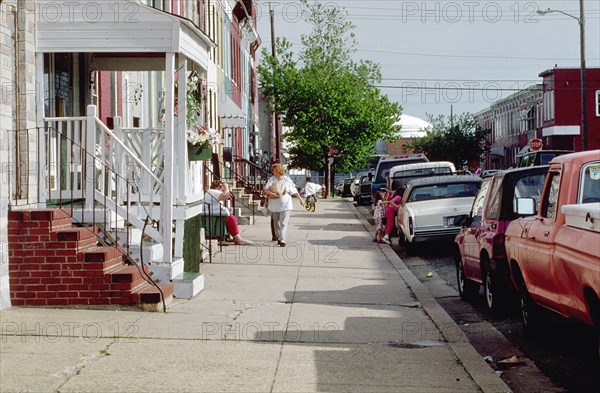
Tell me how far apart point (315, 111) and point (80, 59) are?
39527mm

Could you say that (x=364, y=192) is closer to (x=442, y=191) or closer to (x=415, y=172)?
(x=415, y=172)

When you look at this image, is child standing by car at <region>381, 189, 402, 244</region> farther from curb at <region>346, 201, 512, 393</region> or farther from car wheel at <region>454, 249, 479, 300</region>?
car wheel at <region>454, 249, 479, 300</region>

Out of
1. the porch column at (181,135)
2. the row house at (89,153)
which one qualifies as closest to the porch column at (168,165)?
the row house at (89,153)

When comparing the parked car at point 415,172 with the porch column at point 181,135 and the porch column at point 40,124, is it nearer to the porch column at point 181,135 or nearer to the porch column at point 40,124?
the porch column at point 181,135

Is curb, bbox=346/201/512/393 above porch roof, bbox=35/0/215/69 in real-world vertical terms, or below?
below

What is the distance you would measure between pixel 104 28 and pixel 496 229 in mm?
5012

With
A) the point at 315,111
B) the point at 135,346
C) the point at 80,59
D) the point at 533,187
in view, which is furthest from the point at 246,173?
the point at 135,346

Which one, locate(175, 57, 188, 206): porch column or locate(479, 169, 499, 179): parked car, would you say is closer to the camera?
locate(175, 57, 188, 206): porch column

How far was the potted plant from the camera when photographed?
13758 millimetres

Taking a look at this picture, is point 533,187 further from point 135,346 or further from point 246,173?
point 246,173

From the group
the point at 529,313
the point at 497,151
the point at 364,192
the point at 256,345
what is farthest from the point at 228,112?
the point at 497,151

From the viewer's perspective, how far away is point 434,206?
19.7 metres

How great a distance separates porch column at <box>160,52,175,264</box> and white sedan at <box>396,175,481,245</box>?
8.31 metres

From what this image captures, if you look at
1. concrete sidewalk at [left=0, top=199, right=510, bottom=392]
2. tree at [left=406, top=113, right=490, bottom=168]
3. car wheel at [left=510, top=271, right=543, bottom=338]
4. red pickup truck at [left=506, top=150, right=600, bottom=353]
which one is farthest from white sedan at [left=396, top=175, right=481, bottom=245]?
tree at [left=406, top=113, right=490, bottom=168]
